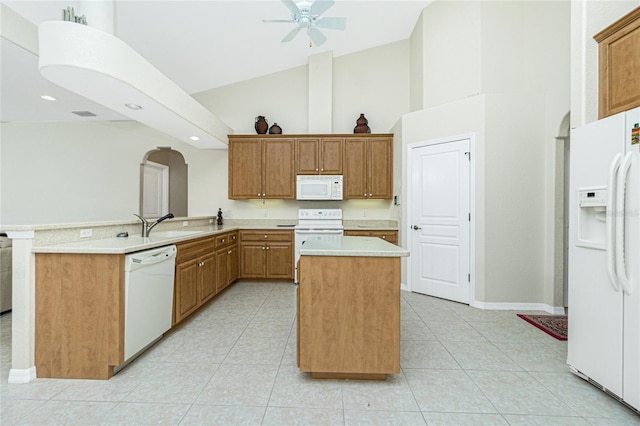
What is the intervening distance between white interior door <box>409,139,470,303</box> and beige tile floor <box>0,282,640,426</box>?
1112 mm

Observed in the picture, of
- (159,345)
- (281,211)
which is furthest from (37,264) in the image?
(281,211)

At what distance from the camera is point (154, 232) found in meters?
3.44

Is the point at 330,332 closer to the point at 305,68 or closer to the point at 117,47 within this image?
the point at 117,47

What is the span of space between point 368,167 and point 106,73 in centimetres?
368

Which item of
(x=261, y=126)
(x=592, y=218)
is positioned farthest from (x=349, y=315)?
(x=261, y=126)

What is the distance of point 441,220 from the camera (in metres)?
3.88

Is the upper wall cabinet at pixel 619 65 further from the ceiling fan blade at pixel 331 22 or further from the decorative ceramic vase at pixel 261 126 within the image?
the decorative ceramic vase at pixel 261 126

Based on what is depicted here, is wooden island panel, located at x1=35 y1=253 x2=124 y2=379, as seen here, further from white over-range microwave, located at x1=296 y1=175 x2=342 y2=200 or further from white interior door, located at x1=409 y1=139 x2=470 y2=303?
white interior door, located at x1=409 y1=139 x2=470 y2=303

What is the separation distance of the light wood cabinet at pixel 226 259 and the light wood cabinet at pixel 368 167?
2.04m

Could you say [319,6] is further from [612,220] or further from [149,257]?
[612,220]

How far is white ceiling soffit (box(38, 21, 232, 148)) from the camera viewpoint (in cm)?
214

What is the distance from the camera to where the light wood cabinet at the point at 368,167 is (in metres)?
4.89

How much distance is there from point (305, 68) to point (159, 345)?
4.98 meters

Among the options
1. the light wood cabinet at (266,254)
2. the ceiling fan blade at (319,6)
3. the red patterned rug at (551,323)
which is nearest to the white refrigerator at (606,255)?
the red patterned rug at (551,323)
